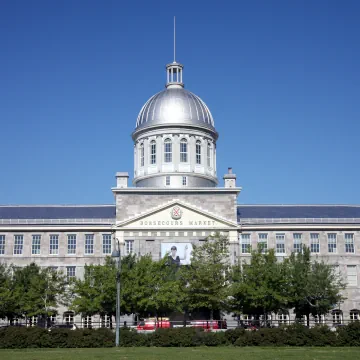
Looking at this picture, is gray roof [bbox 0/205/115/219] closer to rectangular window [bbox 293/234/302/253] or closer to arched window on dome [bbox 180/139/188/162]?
arched window on dome [bbox 180/139/188/162]

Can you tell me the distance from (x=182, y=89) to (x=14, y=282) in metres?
28.1

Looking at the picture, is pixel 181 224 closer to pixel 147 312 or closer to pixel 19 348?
pixel 147 312

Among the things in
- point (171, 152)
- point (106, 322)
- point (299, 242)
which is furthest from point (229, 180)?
point (106, 322)

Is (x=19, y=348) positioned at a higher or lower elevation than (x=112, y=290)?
lower

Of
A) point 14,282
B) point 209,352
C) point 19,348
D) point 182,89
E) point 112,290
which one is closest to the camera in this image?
point 209,352

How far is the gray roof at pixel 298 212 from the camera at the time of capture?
62.8 meters

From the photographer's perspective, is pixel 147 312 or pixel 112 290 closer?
pixel 112 290

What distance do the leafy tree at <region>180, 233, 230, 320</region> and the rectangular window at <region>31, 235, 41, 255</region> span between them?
1536cm

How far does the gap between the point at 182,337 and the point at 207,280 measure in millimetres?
12951

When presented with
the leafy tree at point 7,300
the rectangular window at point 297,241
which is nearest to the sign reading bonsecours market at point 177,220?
the rectangular window at point 297,241

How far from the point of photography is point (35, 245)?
197 ft

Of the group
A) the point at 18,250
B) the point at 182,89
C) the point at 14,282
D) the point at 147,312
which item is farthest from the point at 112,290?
the point at 182,89

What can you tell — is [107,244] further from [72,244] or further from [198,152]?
[198,152]

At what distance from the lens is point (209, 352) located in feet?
103
